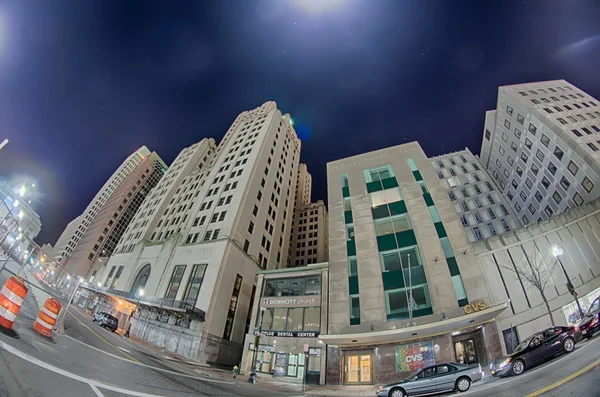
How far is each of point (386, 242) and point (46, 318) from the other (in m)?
27.4

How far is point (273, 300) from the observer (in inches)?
1224

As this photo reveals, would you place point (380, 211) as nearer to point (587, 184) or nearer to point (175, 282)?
point (587, 184)

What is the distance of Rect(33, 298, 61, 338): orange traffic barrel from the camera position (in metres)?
10.9

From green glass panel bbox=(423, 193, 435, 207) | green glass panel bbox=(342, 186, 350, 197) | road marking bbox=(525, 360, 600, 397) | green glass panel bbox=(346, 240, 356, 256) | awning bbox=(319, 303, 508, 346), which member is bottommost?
road marking bbox=(525, 360, 600, 397)

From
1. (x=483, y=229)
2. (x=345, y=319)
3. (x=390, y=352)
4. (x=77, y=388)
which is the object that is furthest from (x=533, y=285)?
(x=77, y=388)

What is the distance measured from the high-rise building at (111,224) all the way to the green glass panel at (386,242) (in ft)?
325

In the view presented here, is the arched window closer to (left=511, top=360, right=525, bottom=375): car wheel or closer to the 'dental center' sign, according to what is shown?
the 'dental center' sign

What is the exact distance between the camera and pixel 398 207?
3097 cm

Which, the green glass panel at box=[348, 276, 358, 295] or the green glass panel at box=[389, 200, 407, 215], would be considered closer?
the green glass panel at box=[348, 276, 358, 295]

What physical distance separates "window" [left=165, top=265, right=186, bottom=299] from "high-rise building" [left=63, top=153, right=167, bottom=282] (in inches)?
2642

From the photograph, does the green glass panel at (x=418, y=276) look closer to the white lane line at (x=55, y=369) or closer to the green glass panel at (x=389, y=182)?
the green glass panel at (x=389, y=182)

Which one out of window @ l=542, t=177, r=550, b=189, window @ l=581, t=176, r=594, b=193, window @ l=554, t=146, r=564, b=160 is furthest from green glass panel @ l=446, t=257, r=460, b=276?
window @ l=542, t=177, r=550, b=189

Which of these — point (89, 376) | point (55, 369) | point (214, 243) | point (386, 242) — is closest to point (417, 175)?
point (386, 242)

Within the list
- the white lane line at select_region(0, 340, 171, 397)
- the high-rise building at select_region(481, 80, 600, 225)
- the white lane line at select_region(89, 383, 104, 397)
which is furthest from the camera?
the high-rise building at select_region(481, 80, 600, 225)
